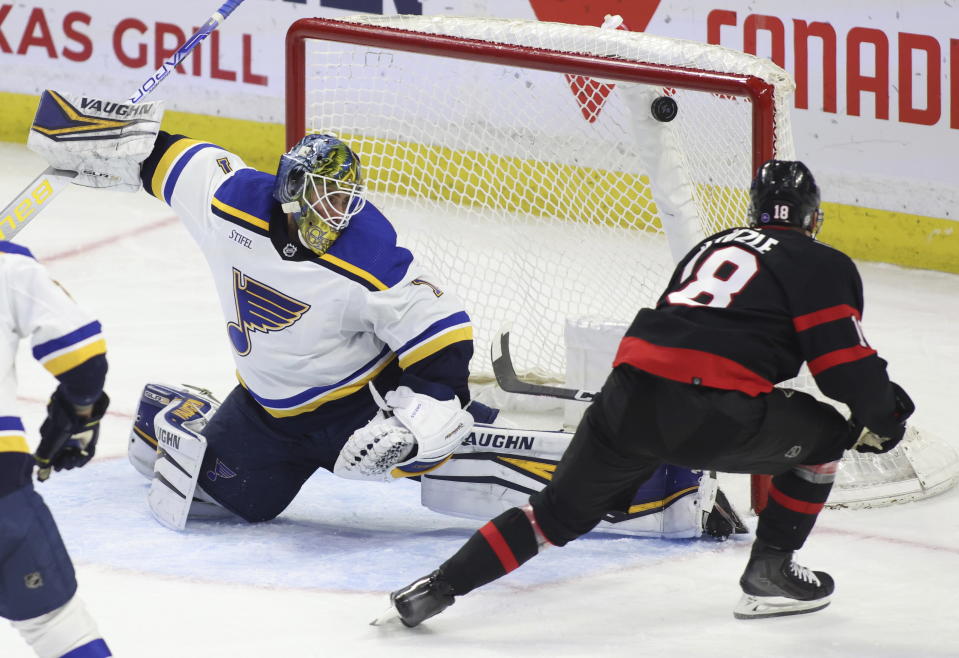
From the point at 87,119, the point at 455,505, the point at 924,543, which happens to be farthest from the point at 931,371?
the point at 87,119

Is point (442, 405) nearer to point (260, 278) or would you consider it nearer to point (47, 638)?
point (260, 278)

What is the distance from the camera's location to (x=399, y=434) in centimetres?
318

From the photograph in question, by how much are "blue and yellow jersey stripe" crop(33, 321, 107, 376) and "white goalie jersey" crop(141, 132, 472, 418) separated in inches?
35.4

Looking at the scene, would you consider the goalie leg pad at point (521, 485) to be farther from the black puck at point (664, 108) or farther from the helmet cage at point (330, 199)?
the black puck at point (664, 108)

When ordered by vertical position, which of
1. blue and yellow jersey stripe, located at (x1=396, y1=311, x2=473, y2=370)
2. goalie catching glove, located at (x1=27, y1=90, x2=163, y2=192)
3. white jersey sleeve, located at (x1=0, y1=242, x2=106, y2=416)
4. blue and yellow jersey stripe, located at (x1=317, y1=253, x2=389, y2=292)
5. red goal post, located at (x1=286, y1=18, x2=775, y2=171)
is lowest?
blue and yellow jersey stripe, located at (x1=396, y1=311, x2=473, y2=370)

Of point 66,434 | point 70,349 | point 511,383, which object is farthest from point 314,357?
point 70,349

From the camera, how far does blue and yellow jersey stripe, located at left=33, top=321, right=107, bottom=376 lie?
2354 mm

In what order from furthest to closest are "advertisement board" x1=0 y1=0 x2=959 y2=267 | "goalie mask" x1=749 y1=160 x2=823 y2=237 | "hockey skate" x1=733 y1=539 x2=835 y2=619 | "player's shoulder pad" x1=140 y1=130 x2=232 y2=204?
"advertisement board" x1=0 y1=0 x2=959 y2=267 < "player's shoulder pad" x1=140 y1=130 x2=232 y2=204 < "hockey skate" x1=733 y1=539 x2=835 y2=619 < "goalie mask" x1=749 y1=160 x2=823 y2=237

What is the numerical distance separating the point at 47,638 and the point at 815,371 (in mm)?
1320

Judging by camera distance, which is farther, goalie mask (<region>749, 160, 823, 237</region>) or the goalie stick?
the goalie stick

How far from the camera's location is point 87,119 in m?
3.46

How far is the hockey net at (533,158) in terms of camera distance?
378 centimetres

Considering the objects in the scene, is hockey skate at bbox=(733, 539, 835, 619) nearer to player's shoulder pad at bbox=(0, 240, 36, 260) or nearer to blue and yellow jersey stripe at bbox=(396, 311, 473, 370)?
blue and yellow jersey stripe at bbox=(396, 311, 473, 370)

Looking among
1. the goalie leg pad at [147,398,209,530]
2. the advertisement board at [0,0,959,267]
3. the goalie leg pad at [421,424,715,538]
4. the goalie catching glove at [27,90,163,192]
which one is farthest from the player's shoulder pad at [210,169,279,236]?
the advertisement board at [0,0,959,267]
